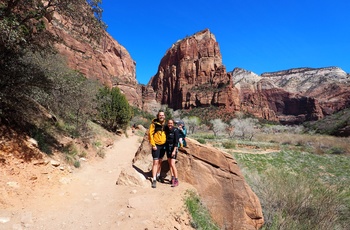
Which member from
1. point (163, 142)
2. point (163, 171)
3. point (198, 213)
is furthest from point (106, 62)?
point (198, 213)

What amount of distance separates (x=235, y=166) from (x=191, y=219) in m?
2.40

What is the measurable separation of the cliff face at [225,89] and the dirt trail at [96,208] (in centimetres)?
9720

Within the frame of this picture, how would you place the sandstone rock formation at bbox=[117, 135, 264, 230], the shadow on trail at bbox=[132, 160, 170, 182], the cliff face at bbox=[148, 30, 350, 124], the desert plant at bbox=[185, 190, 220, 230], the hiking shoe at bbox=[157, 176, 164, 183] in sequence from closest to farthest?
the desert plant at bbox=[185, 190, 220, 230] → the sandstone rock formation at bbox=[117, 135, 264, 230] → the hiking shoe at bbox=[157, 176, 164, 183] → the shadow on trail at bbox=[132, 160, 170, 182] → the cliff face at bbox=[148, 30, 350, 124]

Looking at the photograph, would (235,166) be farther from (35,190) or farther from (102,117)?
(102,117)

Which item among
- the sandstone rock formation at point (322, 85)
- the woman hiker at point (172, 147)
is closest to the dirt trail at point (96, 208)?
the woman hiker at point (172, 147)

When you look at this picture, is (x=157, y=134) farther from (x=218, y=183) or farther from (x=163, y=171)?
(x=218, y=183)

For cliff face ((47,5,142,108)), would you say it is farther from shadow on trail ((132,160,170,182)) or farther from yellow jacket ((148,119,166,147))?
yellow jacket ((148,119,166,147))

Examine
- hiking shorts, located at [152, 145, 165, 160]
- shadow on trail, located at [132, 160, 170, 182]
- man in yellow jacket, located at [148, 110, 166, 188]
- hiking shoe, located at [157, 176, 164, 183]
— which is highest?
man in yellow jacket, located at [148, 110, 166, 188]

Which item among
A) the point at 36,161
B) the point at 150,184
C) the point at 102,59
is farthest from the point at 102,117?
the point at 102,59

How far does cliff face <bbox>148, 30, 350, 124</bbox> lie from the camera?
109 m

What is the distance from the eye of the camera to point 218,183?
617 cm

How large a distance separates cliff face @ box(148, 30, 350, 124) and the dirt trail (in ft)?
319

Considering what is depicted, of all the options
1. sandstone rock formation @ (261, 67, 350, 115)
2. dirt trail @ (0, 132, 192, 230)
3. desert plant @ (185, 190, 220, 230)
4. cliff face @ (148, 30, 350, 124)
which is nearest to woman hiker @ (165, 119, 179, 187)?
dirt trail @ (0, 132, 192, 230)

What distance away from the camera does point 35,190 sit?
5.34 metres
